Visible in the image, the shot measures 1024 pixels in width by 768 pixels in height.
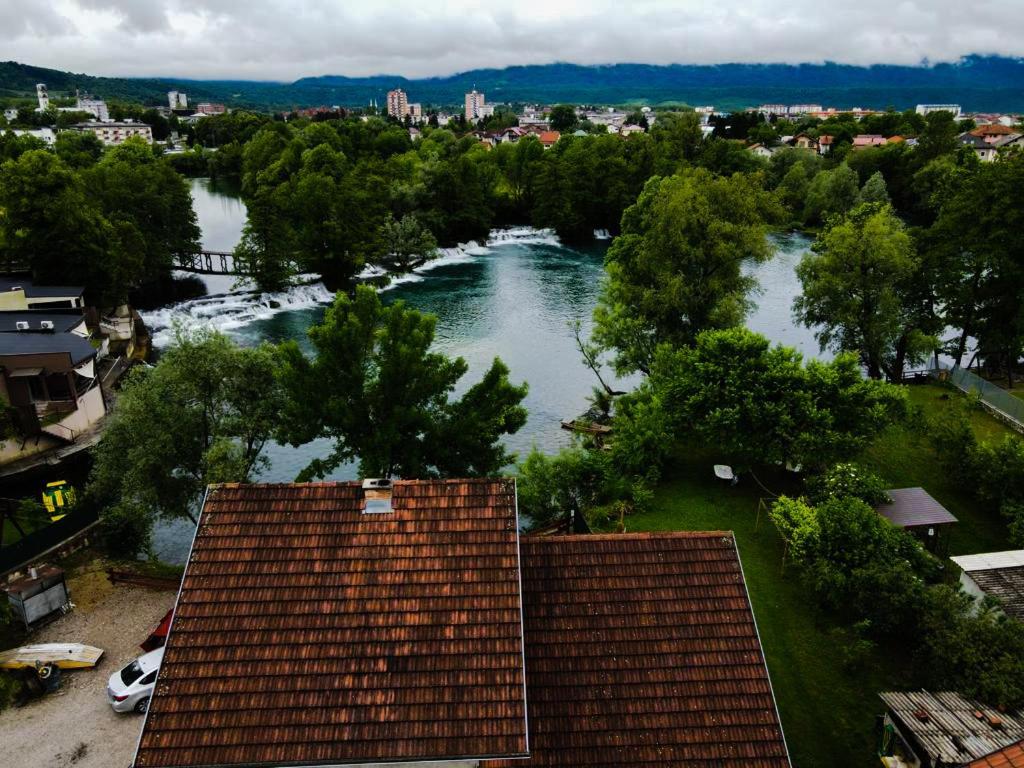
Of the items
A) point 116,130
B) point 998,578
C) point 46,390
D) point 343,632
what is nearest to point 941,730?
point 998,578

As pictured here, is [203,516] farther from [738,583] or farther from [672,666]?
[738,583]

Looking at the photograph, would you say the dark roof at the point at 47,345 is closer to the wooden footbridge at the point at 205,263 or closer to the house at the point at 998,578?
the wooden footbridge at the point at 205,263

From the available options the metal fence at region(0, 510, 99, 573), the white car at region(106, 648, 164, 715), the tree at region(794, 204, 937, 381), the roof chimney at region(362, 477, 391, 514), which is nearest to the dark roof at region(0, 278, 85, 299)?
the metal fence at region(0, 510, 99, 573)

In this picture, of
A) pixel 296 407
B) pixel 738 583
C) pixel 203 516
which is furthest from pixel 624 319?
pixel 203 516

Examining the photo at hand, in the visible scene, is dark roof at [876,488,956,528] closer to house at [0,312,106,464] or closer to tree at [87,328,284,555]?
tree at [87,328,284,555]

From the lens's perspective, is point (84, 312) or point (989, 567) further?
point (84, 312)

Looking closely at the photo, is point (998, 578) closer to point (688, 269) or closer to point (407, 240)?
point (688, 269)
